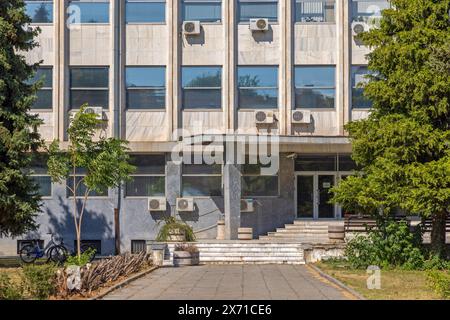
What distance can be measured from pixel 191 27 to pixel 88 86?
192 inches

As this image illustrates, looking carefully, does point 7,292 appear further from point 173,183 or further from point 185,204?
point 173,183

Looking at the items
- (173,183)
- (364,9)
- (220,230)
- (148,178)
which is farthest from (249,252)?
(364,9)

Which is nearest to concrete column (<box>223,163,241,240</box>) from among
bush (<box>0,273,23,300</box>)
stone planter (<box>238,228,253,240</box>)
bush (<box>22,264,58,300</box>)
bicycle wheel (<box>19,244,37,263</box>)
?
stone planter (<box>238,228,253,240</box>)

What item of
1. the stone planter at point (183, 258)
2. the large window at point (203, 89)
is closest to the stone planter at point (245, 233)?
the stone planter at point (183, 258)

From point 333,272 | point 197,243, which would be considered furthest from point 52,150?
point 333,272

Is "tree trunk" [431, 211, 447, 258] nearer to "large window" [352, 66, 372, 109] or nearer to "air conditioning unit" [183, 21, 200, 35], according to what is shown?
"large window" [352, 66, 372, 109]

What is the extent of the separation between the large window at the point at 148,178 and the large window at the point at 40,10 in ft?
22.1

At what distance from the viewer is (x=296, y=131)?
34625 millimetres

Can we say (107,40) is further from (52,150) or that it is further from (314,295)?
(314,295)

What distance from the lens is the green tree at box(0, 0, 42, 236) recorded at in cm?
2633

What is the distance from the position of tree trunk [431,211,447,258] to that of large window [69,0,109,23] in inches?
648

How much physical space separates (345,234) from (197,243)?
5.69 meters

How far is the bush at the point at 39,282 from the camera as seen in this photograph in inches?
663

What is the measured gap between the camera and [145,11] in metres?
35.3
